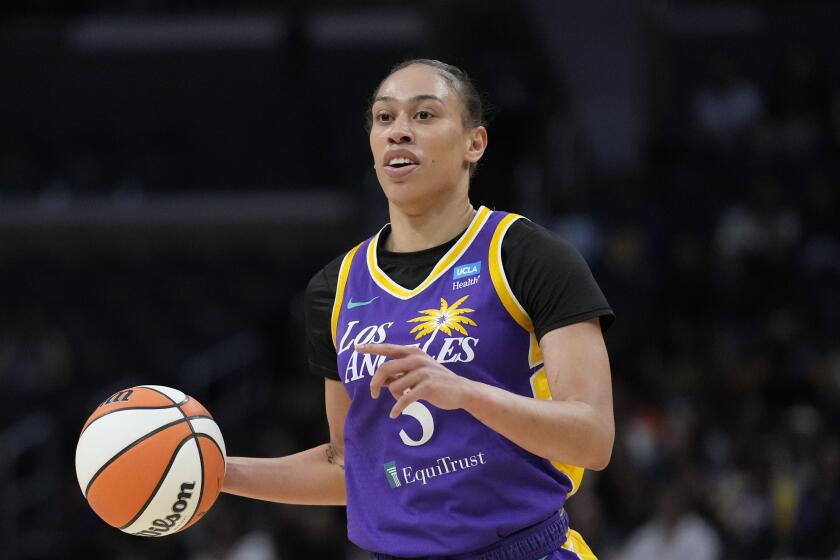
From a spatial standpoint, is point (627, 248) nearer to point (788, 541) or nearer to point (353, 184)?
point (788, 541)

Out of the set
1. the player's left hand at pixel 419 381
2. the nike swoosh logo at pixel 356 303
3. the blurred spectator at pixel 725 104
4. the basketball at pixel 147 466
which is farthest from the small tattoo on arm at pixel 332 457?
the blurred spectator at pixel 725 104

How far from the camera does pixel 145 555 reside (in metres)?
11.0

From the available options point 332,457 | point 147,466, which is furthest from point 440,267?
point 147,466

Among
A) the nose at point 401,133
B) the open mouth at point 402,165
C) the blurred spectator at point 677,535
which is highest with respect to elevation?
the nose at point 401,133

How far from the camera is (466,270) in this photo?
141 inches

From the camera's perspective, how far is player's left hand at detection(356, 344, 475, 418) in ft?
9.58

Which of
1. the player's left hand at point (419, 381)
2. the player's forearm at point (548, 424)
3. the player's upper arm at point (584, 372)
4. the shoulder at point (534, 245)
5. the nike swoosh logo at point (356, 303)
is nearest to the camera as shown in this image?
the player's left hand at point (419, 381)

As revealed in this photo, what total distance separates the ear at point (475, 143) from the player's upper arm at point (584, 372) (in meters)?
0.71

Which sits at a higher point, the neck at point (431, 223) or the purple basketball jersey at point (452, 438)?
the neck at point (431, 223)

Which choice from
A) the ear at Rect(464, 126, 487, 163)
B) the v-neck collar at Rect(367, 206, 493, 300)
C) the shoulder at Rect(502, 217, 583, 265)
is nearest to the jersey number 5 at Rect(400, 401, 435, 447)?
the v-neck collar at Rect(367, 206, 493, 300)

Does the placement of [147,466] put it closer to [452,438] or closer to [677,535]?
[452,438]

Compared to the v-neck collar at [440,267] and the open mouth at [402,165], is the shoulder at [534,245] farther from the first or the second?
the open mouth at [402,165]

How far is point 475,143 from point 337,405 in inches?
37.8

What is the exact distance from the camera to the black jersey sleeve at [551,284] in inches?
132
